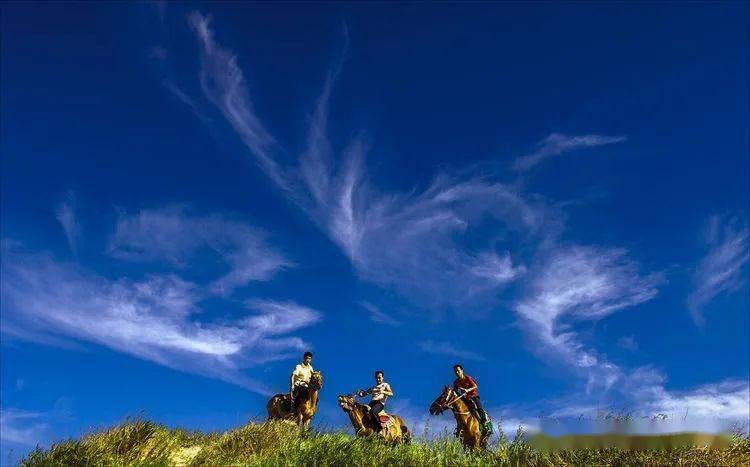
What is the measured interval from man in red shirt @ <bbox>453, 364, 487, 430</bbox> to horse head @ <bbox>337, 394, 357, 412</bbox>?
335cm

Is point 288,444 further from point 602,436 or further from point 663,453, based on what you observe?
point 663,453

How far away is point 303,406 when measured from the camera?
62.4ft

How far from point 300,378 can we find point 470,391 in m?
5.99

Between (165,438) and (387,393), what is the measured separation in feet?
22.5

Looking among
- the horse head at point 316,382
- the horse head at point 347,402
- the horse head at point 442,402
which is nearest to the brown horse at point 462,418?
the horse head at point 442,402

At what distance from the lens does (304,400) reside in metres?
19.2

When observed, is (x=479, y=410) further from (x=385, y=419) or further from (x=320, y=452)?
(x=320, y=452)

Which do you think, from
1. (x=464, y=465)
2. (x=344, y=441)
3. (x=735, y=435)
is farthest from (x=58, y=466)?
(x=735, y=435)

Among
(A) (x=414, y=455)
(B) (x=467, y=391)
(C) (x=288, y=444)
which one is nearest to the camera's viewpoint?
(A) (x=414, y=455)

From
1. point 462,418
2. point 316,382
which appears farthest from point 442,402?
point 316,382

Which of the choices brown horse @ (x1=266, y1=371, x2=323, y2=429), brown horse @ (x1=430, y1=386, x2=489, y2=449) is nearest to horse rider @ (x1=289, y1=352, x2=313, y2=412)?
brown horse @ (x1=266, y1=371, x2=323, y2=429)

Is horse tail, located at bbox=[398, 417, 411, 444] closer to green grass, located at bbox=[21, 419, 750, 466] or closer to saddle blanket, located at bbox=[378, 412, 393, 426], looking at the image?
saddle blanket, located at bbox=[378, 412, 393, 426]

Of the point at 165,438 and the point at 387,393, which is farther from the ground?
the point at 387,393

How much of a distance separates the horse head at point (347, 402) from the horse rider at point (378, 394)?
0.32m
